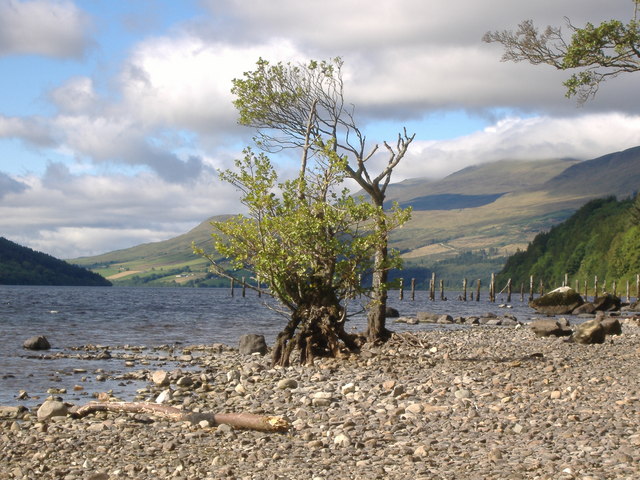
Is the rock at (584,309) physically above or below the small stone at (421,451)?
below

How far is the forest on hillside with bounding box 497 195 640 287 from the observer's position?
13762cm

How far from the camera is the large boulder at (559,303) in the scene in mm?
70375

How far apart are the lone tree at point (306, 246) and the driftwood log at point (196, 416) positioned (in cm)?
655

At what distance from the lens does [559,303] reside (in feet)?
231

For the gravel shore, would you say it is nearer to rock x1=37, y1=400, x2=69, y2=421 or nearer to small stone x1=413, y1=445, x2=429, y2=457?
small stone x1=413, y1=445, x2=429, y2=457

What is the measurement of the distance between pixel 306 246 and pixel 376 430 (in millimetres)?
9816

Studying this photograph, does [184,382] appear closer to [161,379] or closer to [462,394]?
[161,379]

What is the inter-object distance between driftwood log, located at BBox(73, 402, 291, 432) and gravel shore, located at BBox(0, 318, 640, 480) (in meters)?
0.21

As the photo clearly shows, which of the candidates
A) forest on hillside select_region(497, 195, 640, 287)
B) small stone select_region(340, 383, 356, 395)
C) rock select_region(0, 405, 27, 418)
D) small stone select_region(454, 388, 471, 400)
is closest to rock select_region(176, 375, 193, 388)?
rock select_region(0, 405, 27, 418)

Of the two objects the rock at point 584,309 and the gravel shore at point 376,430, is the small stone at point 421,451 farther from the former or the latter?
the rock at point 584,309

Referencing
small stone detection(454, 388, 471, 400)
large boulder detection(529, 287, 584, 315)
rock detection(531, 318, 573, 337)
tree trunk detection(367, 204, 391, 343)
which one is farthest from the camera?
large boulder detection(529, 287, 584, 315)

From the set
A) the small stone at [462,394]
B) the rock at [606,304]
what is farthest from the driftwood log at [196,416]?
the rock at [606,304]

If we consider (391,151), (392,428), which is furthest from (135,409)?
(391,151)

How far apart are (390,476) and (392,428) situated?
2.92 metres
